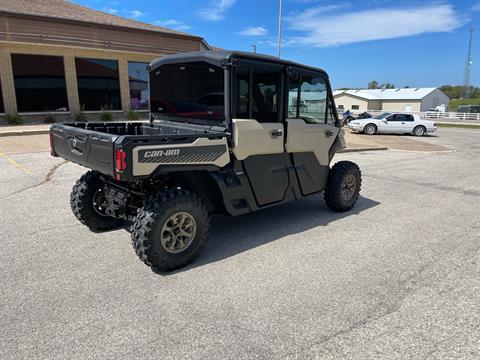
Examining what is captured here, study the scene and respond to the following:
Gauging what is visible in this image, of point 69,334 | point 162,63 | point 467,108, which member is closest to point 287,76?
point 162,63

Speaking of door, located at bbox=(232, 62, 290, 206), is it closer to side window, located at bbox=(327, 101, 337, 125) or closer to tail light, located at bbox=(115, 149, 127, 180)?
side window, located at bbox=(327, 101, 337, 125)

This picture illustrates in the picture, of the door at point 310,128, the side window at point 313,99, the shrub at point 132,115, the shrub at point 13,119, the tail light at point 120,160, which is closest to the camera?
the tail light at point 120,160

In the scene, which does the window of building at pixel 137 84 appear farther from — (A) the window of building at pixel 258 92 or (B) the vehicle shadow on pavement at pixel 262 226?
(A) the window of building at pixel 258 92

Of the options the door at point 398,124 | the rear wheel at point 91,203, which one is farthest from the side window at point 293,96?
the door at point 398,124

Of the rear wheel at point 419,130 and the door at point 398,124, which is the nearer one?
the door at point 398,124

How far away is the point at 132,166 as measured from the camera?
324cm

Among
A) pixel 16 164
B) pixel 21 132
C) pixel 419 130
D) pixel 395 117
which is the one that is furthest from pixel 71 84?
pixel 419 130

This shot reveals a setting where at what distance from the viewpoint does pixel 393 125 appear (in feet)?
72.6

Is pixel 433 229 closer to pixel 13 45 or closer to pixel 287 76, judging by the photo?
pixel 287 76

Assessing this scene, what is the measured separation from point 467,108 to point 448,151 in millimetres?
52774

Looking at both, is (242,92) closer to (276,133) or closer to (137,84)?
(276,133)

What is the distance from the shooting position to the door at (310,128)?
4.78m

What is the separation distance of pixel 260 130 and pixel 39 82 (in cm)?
1778

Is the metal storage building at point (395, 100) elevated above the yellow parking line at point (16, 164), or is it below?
above
